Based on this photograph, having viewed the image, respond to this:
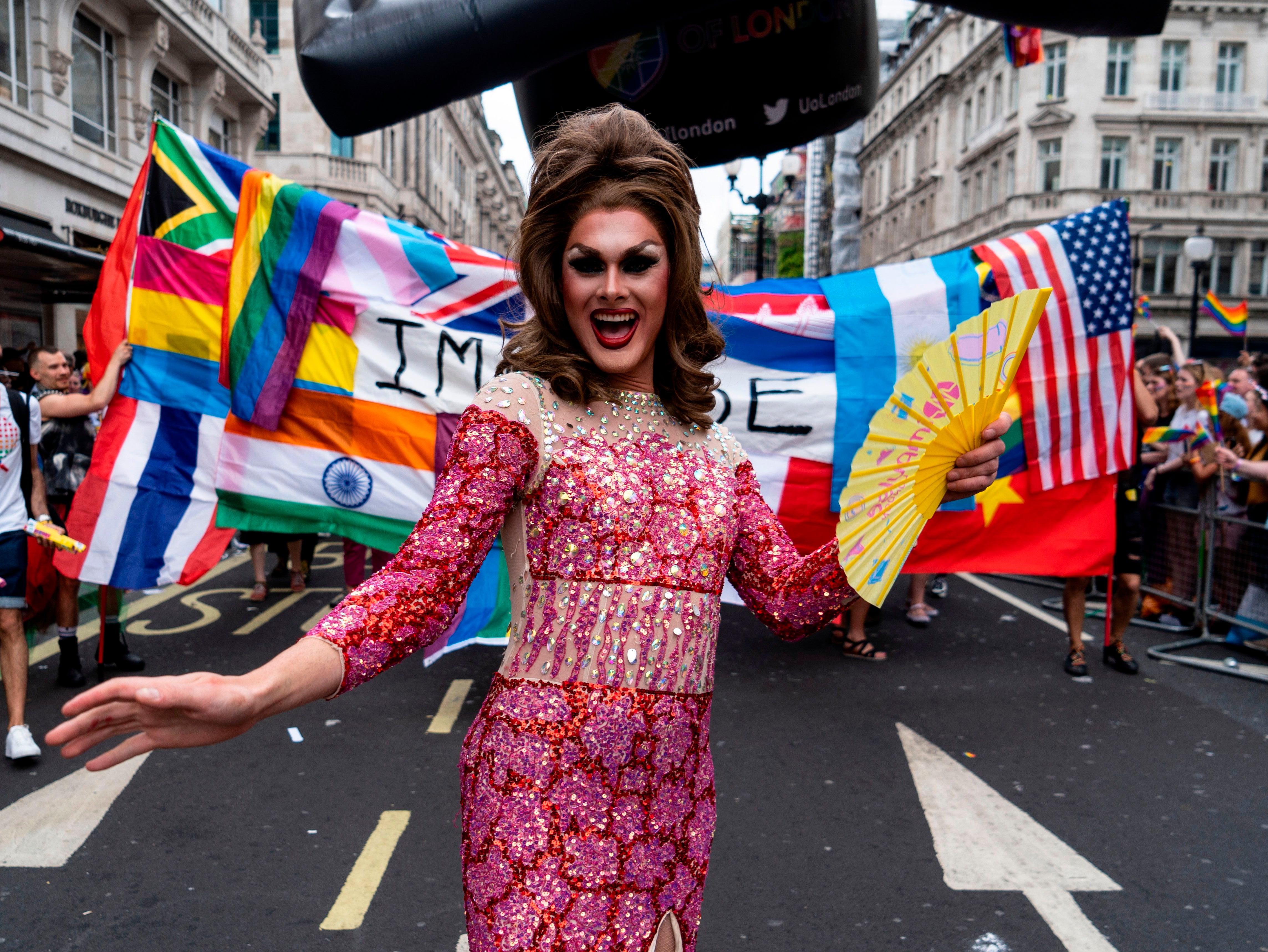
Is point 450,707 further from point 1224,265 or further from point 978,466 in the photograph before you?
point 1224,265

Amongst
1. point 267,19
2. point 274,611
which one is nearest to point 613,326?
point 274,611

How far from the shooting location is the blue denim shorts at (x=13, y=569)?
15.4 ft

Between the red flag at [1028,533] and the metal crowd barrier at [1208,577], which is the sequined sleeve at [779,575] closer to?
the red flag at [1028,533]

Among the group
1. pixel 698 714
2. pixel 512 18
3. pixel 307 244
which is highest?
pixel 512 18

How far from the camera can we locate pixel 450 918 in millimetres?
3311

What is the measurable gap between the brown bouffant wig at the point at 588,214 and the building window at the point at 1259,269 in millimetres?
46881

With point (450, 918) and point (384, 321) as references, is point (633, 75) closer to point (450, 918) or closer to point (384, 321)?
point (384, 321)

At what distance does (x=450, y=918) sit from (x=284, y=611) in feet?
16.9

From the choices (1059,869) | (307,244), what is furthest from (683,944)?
(307,244)

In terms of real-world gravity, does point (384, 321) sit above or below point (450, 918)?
above

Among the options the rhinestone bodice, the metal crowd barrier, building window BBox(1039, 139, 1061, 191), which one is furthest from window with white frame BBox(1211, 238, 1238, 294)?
the rhinestone bodice

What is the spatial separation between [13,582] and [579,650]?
4.28 metres

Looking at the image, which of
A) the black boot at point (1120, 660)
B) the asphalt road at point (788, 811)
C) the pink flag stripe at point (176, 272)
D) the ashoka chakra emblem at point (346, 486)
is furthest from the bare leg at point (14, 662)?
the black boot at point (1120, 660)

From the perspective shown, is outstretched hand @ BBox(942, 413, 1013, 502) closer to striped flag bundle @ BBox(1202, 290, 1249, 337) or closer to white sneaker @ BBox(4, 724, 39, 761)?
white sneaker @ BBox(4, 724, 39, 761)
